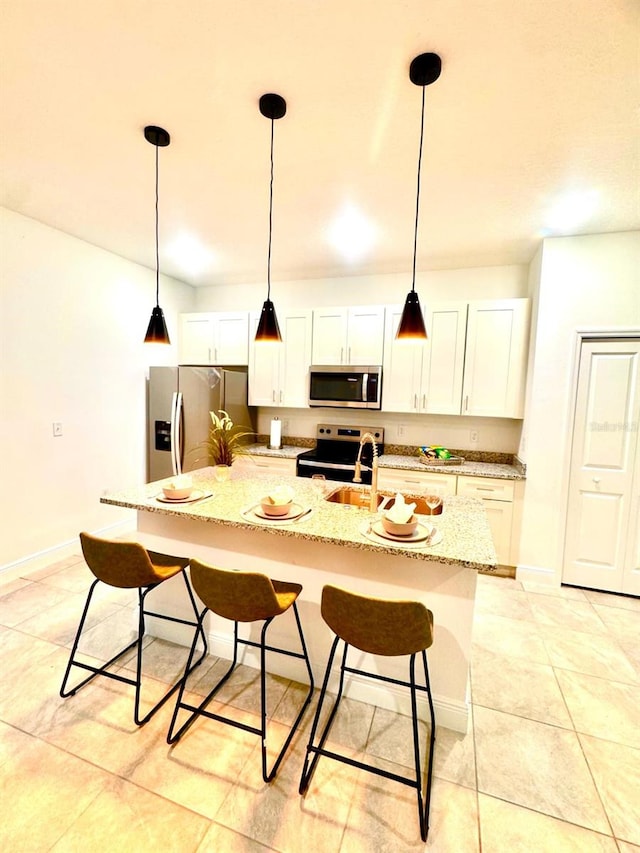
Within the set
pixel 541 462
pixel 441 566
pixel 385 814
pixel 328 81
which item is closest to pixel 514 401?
pixel 541 462

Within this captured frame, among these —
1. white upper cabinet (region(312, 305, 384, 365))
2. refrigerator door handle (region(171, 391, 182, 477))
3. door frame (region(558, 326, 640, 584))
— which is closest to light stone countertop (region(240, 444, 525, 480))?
door frame (region(558, 326, 640, 584))

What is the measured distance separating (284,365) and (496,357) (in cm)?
214

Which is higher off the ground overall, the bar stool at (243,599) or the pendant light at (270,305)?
the pendant light at (270,305)

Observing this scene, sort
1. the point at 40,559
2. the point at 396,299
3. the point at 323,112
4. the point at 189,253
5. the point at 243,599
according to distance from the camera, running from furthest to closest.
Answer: the point at 396,299, the point at 189,253, the point at 40,559, the point at 323,112, the point at 243,599

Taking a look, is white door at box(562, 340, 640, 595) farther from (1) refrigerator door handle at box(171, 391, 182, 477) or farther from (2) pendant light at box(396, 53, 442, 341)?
(1) refrigerator door handle at box(171, 391, 182, 477)

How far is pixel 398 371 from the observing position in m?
3.79

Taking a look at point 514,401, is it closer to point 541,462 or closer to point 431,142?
point 541,462

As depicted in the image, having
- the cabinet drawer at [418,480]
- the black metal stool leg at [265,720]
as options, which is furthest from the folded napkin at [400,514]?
the cabinet drawer at [418,480]

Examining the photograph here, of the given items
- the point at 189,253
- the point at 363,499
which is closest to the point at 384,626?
the point at 363,499

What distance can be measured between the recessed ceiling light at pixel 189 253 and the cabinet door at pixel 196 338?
53cm

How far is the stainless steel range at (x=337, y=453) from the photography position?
→ 370cm

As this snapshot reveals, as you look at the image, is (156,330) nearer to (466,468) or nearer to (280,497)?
(280,497)

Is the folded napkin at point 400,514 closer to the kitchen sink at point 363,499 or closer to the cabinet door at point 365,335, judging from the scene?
the kitchen sink at point 363,499

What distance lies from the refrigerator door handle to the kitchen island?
1607 millimetres
